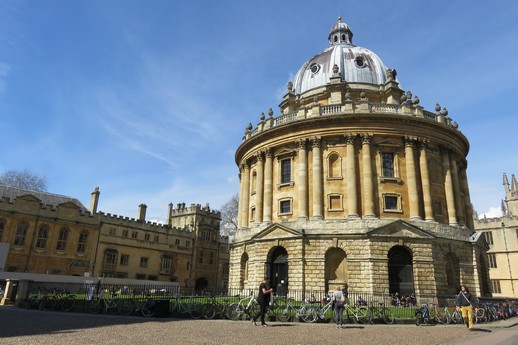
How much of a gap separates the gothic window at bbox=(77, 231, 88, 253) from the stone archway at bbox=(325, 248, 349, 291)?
31892 millimetres

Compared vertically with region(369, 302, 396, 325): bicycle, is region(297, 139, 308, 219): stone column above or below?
above

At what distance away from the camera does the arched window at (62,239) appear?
43.2 m

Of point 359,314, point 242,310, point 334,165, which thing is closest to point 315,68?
point 334,165

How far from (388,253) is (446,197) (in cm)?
838

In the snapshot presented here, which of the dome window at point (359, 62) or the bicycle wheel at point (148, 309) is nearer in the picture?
the bicycle wheel at point (148, 309)

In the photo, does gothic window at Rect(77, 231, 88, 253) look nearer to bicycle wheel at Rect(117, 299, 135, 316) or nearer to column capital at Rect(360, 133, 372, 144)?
bicycle wheel at Rect(117, 299, 135, 316)

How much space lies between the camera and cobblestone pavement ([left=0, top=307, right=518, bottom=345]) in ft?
34.4

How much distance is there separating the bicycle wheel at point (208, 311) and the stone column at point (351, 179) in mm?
14842

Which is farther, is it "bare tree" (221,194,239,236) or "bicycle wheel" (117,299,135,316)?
"bare tree" (221,194,239,236)

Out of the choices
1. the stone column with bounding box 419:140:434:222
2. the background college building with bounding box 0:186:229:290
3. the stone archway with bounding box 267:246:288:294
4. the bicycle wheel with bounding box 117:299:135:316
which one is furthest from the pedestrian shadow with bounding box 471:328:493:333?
the background college building with bounding box 0:186:229:290

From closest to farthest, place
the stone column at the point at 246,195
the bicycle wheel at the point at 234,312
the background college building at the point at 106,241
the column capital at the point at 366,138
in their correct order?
the bicycle wheel at the point at 234,312 < the column capital at the point at 366,138 < the stone column at the point at 246,195 < the background college building at the point at 106,241

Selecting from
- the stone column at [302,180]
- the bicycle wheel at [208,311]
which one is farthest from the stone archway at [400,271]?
the bicycle wheel at [208,311]

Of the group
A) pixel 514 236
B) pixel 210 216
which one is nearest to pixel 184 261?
pixel 210 216

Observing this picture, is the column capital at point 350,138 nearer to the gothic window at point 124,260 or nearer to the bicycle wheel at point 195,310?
the bicycle wheel at point 195,310
